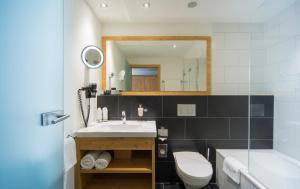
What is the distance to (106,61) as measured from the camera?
2318 mm

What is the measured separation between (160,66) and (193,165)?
51.8 inches

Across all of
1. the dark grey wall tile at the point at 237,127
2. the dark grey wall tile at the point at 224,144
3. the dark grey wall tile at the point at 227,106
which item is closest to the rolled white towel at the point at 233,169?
the dark grey wall tile at the point at 224,144

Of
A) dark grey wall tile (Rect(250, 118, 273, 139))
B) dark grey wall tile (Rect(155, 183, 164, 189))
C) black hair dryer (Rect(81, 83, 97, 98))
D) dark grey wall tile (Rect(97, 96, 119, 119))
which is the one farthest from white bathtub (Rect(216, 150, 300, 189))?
black hair dryer (Rect(81, 83, 97, 98))

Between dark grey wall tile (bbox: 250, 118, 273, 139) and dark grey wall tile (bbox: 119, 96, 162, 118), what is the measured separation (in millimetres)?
1301

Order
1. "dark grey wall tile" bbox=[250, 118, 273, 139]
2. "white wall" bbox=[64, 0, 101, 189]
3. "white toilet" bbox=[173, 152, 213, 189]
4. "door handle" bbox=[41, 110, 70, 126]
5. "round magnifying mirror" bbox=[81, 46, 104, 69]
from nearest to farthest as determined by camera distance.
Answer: "door handle" bbox=[41, 110, 70, 126], "white wall" bbox=[64, 0, 101, 189], "white toilet" bbox=[173, 152, 213, 189], "round magnifying mirror" bbox=[81, 46, 104, 69], "dark grey wall tile" bbox=[250, 118, 273, 139]

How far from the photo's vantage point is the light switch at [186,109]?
2.25 metres

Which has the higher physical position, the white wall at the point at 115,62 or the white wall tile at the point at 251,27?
the white wall tile at the point at 251,27

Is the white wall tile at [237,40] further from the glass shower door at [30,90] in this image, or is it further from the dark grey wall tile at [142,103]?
the glass shower door at [30,90]

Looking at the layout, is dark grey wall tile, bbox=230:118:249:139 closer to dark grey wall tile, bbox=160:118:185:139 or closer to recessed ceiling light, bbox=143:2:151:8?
dark grey wall tile, bbox=160:118:185:139

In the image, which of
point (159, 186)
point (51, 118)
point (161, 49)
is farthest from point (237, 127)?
point (51, 118)

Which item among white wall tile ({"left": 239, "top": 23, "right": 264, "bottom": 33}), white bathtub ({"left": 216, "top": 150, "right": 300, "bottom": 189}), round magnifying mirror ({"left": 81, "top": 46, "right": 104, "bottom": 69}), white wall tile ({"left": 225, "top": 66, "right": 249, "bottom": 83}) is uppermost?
white wall tile ({"left": 239, "top": 23, "right": 264, "bottom": 33})

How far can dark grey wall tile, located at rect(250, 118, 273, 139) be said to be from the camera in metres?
2.22

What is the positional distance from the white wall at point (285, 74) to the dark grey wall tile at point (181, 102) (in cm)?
87

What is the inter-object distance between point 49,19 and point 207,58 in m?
1.93
